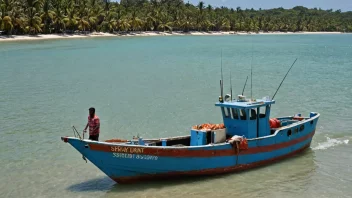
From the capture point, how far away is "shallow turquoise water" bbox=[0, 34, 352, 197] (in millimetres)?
14289

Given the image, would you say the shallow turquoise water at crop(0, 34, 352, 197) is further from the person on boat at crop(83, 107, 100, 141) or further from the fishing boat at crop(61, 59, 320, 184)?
the person on boat at crop(83, 107, 100, 141)

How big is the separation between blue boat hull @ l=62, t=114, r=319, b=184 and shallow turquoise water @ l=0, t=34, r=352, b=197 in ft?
1.14

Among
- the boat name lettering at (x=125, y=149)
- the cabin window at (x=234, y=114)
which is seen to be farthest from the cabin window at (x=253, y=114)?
the boat name lettering at (x=125, y=149)

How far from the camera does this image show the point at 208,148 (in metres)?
14.1

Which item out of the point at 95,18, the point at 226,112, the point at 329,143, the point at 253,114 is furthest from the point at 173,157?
the point at 95,18

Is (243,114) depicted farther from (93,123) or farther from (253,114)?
(93,123)

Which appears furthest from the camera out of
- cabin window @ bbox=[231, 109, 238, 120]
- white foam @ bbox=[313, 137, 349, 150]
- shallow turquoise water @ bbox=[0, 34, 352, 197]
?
white foam @ bbox=[313, 137, 349, 150]

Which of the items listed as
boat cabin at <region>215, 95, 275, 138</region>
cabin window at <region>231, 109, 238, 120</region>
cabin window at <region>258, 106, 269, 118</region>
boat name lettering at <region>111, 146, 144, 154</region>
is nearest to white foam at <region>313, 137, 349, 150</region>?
cabin window at <region>258, 106, 269, 118</region>

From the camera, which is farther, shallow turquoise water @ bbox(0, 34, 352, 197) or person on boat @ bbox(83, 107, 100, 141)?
shallow turquoise water @ bbox(0, 34, 352, 197)

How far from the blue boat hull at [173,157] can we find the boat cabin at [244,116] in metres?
0.45

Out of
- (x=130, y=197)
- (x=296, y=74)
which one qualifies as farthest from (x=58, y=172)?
(x=296, y=74)

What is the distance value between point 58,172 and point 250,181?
648 centimetres

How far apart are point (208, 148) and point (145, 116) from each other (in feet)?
36.6

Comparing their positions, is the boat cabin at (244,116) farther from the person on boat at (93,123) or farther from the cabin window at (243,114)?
the person on boat at (93,123)
